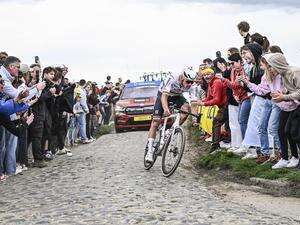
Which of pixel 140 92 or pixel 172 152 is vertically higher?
pixel 140 92

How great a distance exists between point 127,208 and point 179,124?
373 cm

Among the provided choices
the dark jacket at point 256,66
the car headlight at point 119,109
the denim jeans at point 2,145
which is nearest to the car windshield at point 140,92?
the car headlight at point 119,109

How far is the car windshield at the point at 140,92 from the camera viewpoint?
77.2 ft

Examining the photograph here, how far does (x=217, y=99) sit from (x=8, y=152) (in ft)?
16.0

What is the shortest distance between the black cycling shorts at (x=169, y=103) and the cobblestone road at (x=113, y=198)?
1.14 m

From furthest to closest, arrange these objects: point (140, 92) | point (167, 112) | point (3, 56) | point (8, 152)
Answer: point (140, 92) → point (3, 56) → point (8, 152) → point (167, 112)

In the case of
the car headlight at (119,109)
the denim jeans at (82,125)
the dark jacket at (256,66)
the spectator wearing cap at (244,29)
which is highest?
the spectator wearing cap at (244,29)

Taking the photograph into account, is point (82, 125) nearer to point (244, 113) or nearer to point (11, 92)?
point (244, 113)

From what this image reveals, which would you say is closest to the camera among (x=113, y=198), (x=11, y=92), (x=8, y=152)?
(x=113, y=198)

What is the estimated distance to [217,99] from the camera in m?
13.4

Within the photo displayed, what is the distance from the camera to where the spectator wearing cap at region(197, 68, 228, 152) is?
13.4 metres

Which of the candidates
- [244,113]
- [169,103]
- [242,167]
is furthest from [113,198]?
[244,113]

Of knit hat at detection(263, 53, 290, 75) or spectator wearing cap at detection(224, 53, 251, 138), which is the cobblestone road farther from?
knit hat at detection(263, 53, 290, 75)

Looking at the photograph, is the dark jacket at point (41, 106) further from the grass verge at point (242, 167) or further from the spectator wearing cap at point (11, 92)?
the grass verge at point (242, 167)
